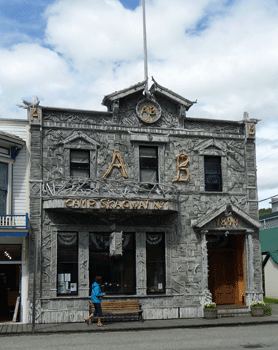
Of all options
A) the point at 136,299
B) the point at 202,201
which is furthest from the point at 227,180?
the point at 136,299

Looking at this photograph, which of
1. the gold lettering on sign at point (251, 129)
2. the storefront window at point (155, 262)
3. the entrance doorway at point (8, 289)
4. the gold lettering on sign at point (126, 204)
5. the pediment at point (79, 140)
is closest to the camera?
the gold lettering on sign at point (126, 204)

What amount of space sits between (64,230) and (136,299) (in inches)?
169

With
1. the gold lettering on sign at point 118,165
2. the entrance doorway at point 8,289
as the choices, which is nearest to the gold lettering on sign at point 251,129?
the gold lettering on sign at point 118,165

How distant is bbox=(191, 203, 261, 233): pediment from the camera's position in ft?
71.5

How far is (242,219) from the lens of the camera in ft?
73.7

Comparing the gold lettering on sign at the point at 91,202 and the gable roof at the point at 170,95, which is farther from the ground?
the gable roof at the point at 170,95

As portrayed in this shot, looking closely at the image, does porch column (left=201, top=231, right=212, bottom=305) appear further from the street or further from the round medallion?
the round medallion

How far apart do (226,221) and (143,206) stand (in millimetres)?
4448

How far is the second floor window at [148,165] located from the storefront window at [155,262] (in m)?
2.55

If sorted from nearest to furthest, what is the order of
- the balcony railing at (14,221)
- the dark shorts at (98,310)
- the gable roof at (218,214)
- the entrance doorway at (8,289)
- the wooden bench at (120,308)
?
the dark shorts at (98,310) → the balcony railing at (14,221) → the wooden bench at (120,308) → the entrance doorway at (8,289) → the gable roof at (218,214)

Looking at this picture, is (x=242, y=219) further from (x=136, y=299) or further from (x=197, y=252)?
(x=136, y=299)

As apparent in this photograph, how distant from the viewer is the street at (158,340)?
13.9 meters

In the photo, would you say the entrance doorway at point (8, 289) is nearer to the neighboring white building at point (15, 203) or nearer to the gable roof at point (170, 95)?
the neighboring white building at point (15, 203)

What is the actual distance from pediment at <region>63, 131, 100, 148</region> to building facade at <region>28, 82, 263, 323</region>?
0.14 ft
